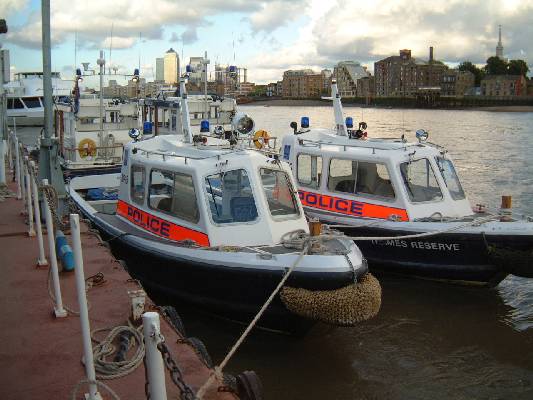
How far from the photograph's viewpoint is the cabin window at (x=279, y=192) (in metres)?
9.38

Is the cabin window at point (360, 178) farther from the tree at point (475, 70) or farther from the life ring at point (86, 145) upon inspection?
the tree at point (475, 70)

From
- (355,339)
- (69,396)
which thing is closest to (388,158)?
(355,339)

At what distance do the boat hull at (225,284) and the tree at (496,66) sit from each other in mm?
160374

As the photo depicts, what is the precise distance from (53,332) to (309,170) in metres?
8.51

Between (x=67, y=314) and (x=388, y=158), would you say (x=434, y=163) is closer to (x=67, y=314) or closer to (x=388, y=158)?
(x=388, y=158)

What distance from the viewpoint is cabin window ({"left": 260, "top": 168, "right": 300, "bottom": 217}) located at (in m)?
9.38

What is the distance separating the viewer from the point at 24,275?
23.7ft

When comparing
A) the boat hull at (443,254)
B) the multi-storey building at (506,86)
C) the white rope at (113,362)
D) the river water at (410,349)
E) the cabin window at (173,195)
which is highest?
the multi-storey building at (506,86)

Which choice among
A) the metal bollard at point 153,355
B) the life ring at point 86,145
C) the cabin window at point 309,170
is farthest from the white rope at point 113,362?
the life ring at point 86,145

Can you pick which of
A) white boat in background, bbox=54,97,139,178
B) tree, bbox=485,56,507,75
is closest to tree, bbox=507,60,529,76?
tree, bbox=485,56,507,75

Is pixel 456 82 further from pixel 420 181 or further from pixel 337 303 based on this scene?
pixel 337 303

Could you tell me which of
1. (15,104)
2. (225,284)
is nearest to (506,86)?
(15,104)

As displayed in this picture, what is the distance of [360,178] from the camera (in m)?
12.4

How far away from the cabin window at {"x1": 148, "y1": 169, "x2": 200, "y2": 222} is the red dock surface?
149 cm
